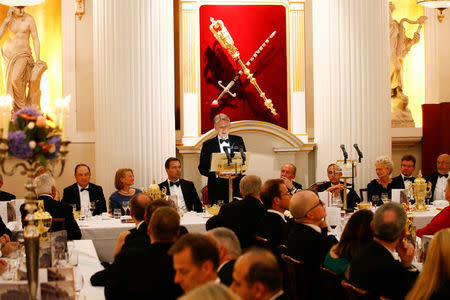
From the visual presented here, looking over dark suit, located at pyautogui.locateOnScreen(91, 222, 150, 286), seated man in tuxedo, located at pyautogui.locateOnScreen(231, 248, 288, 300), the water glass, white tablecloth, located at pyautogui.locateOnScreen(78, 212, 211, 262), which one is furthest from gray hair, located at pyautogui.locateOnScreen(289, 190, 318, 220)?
the water glass

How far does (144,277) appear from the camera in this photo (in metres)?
3.63

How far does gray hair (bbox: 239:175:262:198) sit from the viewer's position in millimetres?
6000

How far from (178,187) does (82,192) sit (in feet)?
A: 3.58

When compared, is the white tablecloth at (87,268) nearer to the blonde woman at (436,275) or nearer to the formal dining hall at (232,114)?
the formal dining hall at (232,114)

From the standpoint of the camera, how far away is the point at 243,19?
1060 cm

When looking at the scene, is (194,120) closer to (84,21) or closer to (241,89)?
(241,89)

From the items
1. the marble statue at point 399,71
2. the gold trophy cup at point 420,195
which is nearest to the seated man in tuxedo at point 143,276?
the gold trophy cup at point 420,195

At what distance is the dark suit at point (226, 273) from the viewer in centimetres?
358

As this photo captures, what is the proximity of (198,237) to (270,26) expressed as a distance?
25.8ft

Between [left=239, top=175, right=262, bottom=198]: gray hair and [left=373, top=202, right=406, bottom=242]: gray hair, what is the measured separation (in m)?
2.07

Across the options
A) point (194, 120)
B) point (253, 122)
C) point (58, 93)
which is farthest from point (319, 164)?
point (58, 93)

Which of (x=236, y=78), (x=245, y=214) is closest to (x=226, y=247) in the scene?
(x=245, y=214)

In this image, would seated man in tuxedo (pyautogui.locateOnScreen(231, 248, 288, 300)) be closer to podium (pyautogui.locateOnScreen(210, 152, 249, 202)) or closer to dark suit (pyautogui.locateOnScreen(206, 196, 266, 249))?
dark suit (pyautogui.locateOnScreen(206, 196, 266, 249))

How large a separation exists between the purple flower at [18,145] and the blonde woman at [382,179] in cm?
584
